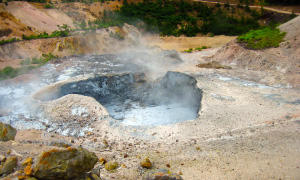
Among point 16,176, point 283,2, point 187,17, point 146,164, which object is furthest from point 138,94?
point 283,2

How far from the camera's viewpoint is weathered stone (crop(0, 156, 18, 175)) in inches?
156

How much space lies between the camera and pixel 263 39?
51.6 feet

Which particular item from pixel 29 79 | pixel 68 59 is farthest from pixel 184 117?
pixel 68 59

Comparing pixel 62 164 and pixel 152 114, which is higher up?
pixel 62 164

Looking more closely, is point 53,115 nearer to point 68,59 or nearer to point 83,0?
point 68,59

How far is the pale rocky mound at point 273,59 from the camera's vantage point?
12212mm

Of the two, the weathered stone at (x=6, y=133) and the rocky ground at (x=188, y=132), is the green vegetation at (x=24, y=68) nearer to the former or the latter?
the rocky ground at (x=188, y=132)

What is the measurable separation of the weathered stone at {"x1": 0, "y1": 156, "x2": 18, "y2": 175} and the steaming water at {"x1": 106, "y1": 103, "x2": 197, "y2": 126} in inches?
226

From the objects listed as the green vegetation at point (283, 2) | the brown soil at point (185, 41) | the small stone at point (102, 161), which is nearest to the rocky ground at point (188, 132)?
the small stone at point (102, 161)

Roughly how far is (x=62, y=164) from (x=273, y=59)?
13.4 metres

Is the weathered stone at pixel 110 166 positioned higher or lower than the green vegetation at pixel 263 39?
lower

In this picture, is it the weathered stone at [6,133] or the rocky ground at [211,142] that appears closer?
the weathered stone at [6,133]

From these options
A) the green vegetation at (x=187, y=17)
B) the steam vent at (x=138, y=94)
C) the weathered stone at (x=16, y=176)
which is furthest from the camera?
the green vegetation at (x=187, y=17)

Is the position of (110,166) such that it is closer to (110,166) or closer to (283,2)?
(110,166)
